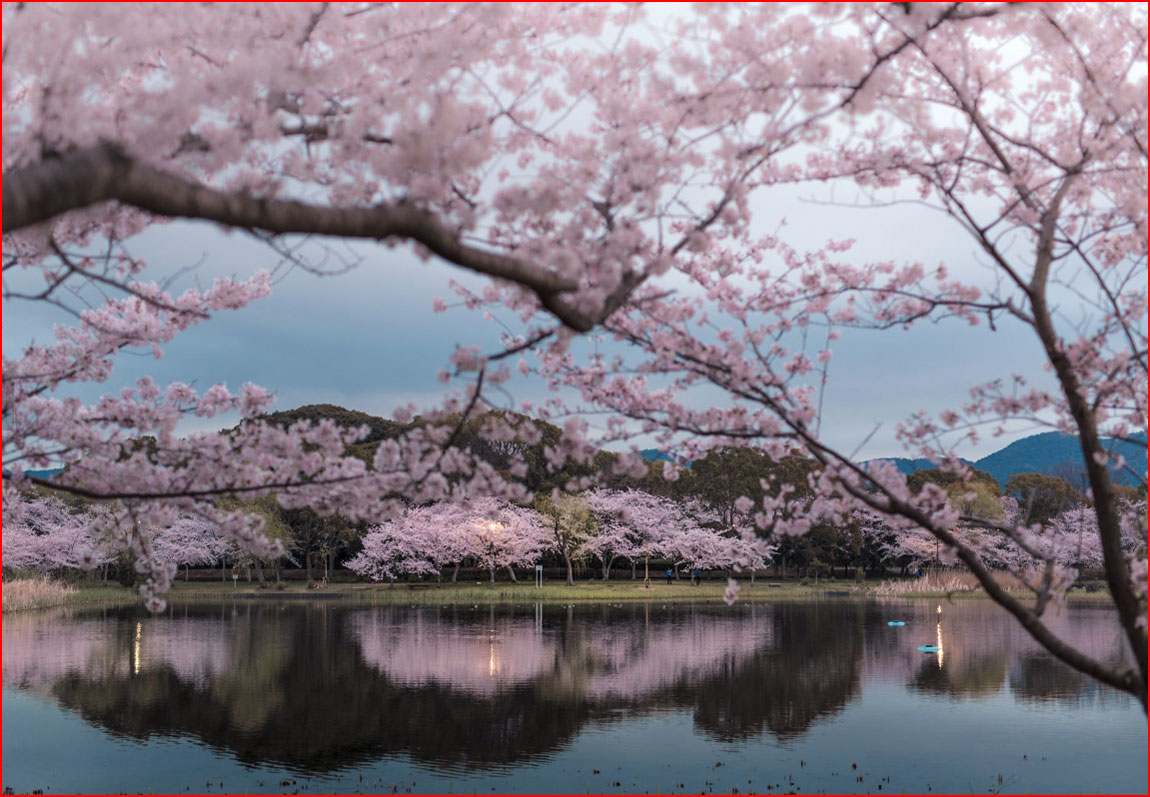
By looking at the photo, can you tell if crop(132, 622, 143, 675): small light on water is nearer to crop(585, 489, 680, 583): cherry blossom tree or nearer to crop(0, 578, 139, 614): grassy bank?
crop(0, 578, 139, 614): grassy bank

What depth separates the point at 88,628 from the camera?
27.9m

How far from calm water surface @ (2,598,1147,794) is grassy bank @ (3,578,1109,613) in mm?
10779

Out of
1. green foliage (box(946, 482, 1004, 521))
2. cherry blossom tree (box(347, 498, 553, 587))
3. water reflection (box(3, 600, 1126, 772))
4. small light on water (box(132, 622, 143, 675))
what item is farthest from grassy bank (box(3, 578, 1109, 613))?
small light on water (box(132, 622, 143, 675))

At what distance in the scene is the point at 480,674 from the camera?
1938cm

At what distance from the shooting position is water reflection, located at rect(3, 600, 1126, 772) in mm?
14852

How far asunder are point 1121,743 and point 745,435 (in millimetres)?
11656

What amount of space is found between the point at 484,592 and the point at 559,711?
80.7 ft

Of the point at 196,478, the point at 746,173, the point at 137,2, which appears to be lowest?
the point at 196,478

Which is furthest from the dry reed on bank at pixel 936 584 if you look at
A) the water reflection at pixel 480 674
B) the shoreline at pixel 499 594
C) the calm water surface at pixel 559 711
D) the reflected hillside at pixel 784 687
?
the reflected hillside at pixel 784 687

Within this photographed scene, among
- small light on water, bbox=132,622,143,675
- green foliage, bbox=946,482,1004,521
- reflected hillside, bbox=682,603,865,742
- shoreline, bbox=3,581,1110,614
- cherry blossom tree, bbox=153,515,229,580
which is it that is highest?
green foliage, bbox=946,482,1004,521

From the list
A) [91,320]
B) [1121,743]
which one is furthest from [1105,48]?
[1121,743]

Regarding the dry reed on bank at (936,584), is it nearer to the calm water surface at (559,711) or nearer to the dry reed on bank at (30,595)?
the calm water surface at (559,711)

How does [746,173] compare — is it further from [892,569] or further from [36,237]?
[892,569]

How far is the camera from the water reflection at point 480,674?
14.9 m
